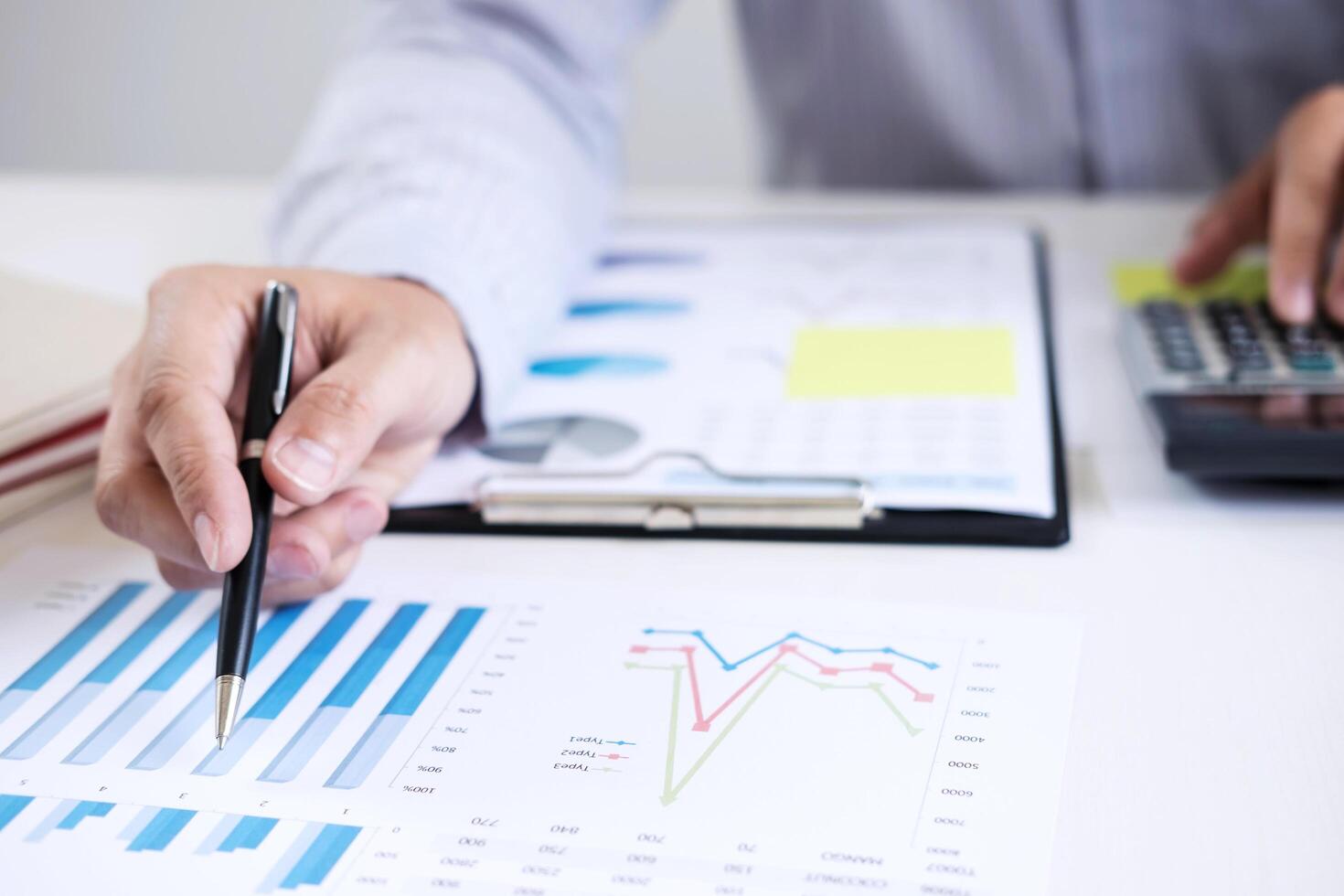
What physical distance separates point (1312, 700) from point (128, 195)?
767 millimetres

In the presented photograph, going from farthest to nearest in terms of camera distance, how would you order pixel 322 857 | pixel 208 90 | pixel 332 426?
pixel 208 90
pixel 332 426
pixel 322 857

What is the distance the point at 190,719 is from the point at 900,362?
33cm

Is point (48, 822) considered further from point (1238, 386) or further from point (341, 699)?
point (1238, 386)

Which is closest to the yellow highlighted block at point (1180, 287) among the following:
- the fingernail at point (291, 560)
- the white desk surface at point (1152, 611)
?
the white desk surface at point (1152, 611)

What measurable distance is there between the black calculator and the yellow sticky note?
6 cm

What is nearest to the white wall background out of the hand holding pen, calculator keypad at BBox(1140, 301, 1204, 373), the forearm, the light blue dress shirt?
the light blue dress shirt

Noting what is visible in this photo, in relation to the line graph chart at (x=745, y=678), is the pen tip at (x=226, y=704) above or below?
above

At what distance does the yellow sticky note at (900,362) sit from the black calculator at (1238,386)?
6cm

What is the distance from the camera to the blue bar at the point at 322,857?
0.31 meters

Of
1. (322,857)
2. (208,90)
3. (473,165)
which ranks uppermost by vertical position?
(208,90)

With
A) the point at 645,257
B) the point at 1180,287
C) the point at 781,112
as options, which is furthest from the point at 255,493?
the point at 781,112

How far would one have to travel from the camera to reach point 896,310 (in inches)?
24.7

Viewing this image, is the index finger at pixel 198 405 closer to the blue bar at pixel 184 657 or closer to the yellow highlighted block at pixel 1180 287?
the blue bar at pixel 184 657

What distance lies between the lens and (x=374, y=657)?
41cm
